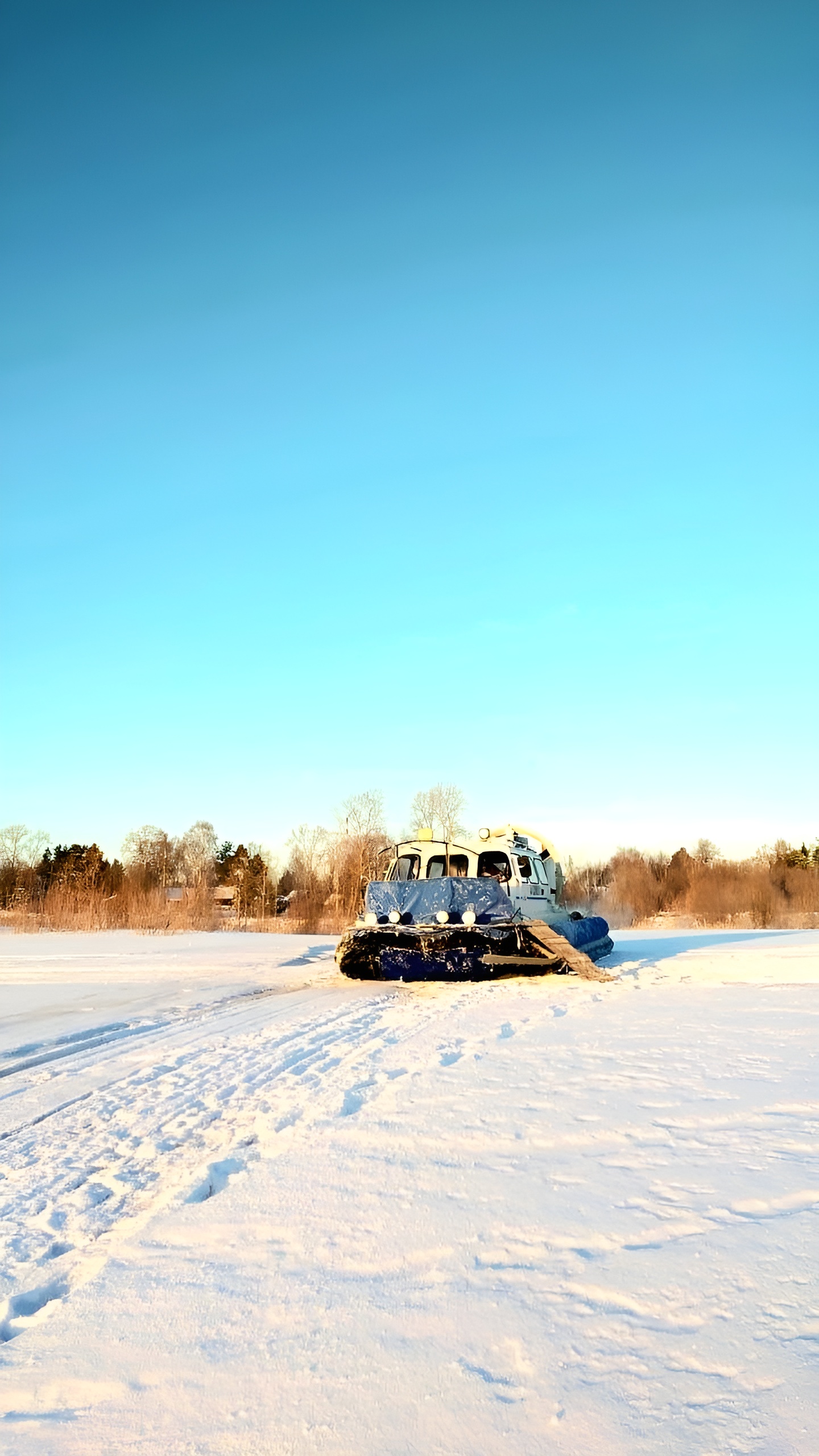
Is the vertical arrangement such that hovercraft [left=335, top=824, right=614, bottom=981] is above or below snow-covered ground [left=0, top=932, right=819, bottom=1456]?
above

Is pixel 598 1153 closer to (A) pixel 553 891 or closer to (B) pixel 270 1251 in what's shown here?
(B) pixel 270 1251

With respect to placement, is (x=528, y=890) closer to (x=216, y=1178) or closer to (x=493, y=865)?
(x=493, y=865)

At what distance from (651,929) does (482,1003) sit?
23306mm

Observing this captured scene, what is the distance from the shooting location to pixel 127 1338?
104 inches

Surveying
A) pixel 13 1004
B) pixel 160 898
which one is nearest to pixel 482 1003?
pixel 13 1004

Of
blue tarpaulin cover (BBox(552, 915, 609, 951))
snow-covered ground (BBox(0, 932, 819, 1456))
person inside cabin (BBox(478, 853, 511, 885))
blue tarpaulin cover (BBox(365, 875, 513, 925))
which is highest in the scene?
person inside cabin (BBox(478, 853, 511, 885))

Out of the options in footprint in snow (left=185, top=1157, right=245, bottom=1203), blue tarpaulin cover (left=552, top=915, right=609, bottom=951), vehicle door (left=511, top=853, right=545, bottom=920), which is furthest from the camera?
blue tarpaulin cover (left=552, top=915, right=609, bottom=951)

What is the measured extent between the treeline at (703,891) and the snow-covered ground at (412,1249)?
26281 mm

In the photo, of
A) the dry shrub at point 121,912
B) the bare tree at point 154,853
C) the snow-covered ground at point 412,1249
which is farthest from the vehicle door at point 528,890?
the bare tree at point 154,853

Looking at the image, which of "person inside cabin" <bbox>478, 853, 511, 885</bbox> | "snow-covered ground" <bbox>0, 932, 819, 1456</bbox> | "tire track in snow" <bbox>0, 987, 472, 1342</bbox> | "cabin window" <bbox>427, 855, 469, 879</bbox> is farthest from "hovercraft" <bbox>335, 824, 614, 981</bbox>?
"snow-covered ground" <bbox>0, 932, 819, 1456</bbox>

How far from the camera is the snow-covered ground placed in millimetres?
2260

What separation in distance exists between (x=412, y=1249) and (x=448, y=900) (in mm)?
9889

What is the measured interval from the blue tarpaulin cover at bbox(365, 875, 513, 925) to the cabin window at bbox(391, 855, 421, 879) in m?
1.93

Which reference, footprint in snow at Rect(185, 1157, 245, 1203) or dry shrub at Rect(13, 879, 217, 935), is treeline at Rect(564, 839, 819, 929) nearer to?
dry shrub at Rect(13, 879, 217, 935)
